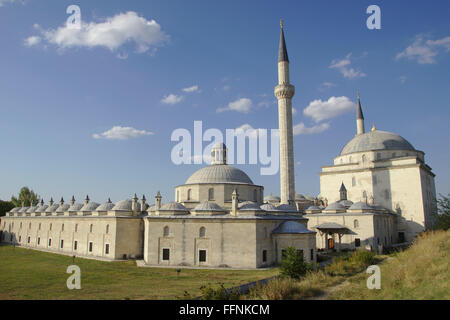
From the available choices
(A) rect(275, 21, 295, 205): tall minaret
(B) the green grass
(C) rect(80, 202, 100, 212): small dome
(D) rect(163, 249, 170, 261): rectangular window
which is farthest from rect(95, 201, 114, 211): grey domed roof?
(B) the green grass

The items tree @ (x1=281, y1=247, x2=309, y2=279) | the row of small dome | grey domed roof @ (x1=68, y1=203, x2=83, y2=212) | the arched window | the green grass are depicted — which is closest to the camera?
the green grass

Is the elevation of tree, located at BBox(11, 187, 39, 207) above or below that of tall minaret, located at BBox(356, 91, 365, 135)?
below

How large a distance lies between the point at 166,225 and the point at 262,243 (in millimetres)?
7690

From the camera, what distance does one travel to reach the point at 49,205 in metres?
45.9

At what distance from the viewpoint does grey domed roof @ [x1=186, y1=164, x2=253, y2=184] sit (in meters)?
31.7

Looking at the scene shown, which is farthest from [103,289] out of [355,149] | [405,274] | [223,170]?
[355,149]

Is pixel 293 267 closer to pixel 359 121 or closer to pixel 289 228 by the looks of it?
pixel 289 228

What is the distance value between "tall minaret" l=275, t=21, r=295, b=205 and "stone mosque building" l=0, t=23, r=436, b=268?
110 mm

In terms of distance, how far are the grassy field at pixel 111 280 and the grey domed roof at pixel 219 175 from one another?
10412mm

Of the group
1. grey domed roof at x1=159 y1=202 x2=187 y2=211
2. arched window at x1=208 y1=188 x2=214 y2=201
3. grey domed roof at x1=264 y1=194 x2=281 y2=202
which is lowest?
grey domed roof at x1=159 y1=202 x2=187 y2=211

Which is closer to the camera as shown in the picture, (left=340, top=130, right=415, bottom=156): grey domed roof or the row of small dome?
the row of small dome

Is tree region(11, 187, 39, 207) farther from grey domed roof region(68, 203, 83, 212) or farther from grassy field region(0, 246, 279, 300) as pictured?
grassy field region(0, 246, 279, 300)

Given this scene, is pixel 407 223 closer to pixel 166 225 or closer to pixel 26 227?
pixel 166 225
